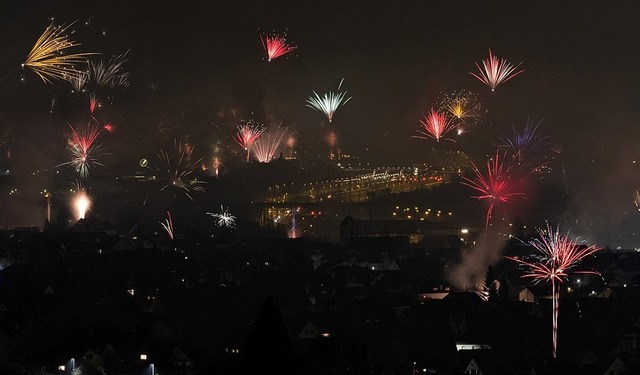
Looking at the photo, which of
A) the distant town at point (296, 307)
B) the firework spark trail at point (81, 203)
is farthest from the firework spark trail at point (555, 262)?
the firework spark trail at point (81, 203)

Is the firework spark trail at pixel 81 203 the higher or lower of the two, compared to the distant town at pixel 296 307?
higher

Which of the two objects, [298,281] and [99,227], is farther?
[99,227]

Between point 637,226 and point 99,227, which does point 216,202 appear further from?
point 637,226

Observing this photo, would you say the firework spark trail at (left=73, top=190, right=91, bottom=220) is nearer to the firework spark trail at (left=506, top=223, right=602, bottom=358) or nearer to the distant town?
the distant town

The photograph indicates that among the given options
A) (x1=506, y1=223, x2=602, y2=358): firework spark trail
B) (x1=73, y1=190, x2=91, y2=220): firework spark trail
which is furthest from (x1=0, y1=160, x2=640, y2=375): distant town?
(x1=73, y1=190, x2=91, y2=220): firework spark trail

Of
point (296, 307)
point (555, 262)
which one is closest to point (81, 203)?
point (296, 307)

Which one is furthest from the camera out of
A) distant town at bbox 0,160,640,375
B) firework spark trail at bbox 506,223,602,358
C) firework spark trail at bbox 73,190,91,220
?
firework spark trail at bbox 73,190,91,220

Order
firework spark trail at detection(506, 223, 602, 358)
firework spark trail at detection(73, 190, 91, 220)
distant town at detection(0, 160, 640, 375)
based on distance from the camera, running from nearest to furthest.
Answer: distant town at detection(0, 160, 640, 375)
firework spark trail at detection(506, 223, 602, 358)
firework spark trail at detection(73, 190, 91, 220)

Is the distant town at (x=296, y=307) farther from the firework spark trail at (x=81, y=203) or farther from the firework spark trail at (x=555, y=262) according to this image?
the firework spark trail at (x=81, y=203)

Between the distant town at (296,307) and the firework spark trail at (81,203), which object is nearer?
the distant town at (296,307)

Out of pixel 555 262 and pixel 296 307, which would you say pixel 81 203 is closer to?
pixel 296 307

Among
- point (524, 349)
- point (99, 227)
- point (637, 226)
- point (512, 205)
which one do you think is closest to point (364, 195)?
point (512, 205)
